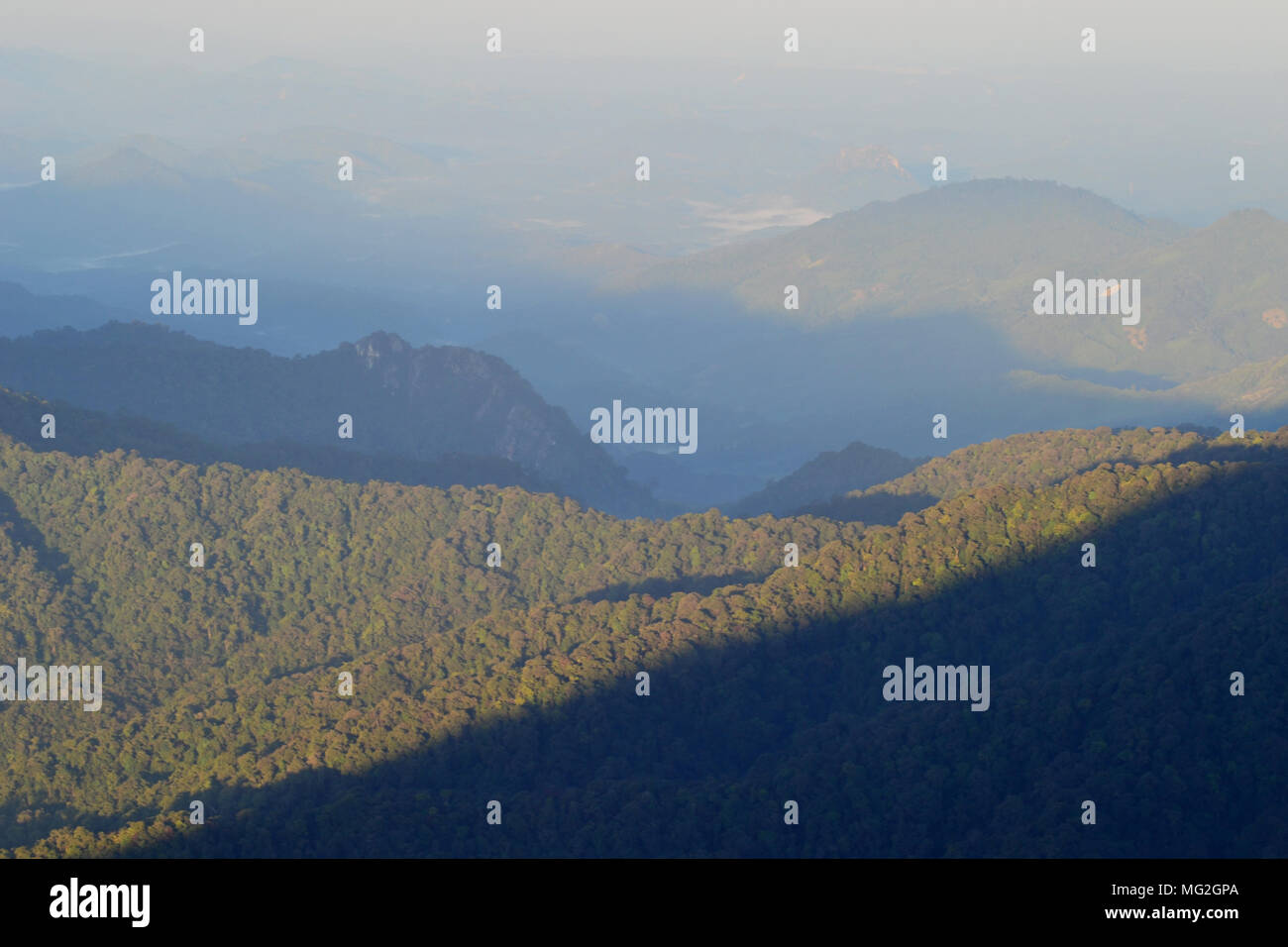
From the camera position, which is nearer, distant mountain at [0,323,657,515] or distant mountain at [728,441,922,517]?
distant mountain at [728,441,922,517]

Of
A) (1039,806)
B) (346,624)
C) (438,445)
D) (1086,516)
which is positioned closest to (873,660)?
(1086,516)

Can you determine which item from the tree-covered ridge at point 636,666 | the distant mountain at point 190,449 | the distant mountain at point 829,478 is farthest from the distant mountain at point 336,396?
the tree-covered ridge at point 636,666

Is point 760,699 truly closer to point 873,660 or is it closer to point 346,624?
point 873,660

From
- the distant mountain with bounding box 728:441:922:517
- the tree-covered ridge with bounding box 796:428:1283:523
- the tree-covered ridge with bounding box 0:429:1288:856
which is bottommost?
the tree-covered ridge with bounding box 0:429:1288:856

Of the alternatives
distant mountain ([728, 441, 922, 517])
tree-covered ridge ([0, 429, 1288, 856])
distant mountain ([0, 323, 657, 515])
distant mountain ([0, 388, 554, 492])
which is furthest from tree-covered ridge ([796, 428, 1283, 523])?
distant mountain ([0, 323, 657, 515])

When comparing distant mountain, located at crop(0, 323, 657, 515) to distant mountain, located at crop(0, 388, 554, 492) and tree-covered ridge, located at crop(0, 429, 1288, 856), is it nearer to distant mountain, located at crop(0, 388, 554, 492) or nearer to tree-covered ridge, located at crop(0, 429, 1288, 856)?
distant mountain, located at crop(0, 388, 554, 492)

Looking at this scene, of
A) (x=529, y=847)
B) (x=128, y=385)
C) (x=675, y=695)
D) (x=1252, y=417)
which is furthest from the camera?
(x=1252, y=417)

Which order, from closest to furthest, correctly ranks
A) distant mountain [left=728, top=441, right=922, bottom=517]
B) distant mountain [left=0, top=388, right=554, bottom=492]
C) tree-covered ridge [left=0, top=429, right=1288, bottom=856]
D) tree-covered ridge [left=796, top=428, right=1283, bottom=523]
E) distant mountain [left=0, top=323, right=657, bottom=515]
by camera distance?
tree-covered ridge [left=0, top=429, right=1288, bottom=856], tree-covered ridge [left=796, top=428, right=1283, bottom=523], distant mountain [left=0, top=388, right=554, bottom=492], distant mountain [left=728, top=441, right=922, bottom=517], distant mountain [left=0, top=323, right=657, bottom=515]
